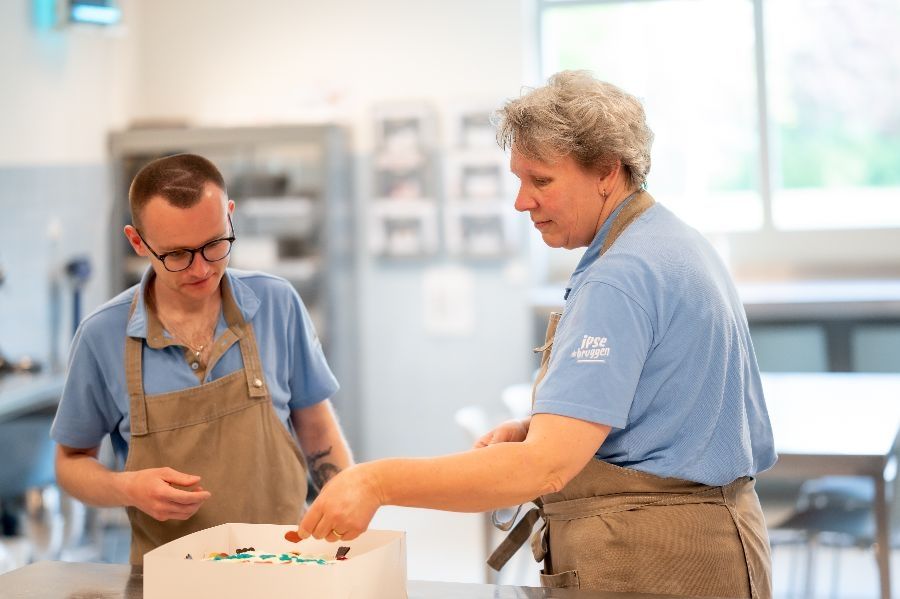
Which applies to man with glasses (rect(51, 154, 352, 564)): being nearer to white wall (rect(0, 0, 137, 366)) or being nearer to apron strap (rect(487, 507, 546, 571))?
apron strap (rect(487, 507, 546, 571))

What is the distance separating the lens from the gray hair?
5.76 ft

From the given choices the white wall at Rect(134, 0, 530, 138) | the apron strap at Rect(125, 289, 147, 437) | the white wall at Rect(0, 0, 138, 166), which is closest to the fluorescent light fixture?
the white wall at Rect(0, 0, 138, 166)

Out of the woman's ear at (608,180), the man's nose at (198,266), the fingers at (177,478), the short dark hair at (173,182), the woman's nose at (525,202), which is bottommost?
the fingers at (177,478)

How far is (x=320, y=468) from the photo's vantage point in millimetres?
2311

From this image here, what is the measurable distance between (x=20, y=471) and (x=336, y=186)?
2355 mm

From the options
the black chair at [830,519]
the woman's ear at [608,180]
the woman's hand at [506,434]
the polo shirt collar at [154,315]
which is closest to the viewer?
the woman's ear at [608,180]

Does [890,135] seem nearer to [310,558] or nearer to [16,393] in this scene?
[16,393]

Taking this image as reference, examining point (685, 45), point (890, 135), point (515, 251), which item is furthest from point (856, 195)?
point (515, 251)

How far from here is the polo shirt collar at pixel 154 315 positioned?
209 centimetres

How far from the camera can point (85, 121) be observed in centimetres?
567

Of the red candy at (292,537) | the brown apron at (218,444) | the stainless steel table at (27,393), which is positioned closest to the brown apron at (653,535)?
the red candy at (292,537)

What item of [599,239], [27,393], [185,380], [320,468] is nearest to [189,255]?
[185,380]

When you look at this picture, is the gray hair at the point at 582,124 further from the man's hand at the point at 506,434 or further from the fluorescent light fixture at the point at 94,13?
the fluorescent light fixture at the point at 94,13

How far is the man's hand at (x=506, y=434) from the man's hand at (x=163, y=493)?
51 centimetres
